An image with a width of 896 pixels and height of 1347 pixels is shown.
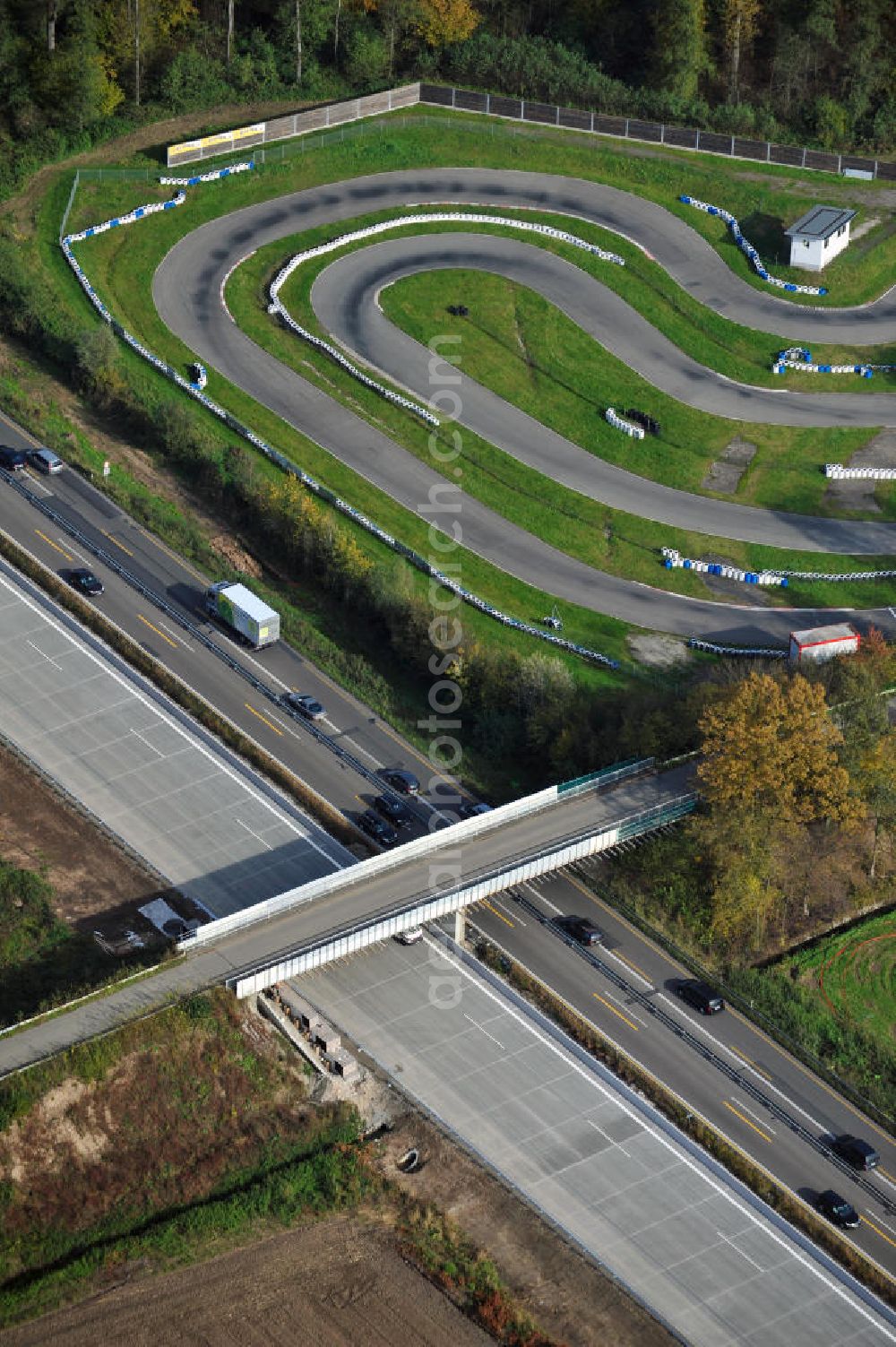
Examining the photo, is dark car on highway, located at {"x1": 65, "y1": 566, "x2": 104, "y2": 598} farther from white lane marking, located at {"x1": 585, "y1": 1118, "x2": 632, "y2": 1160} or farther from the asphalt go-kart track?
white lane marking, located at {"x1": 585, "y1": 1118, "x2": 632, "y2": 1160}

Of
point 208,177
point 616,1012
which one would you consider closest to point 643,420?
point 208,177

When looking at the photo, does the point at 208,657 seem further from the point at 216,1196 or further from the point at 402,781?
the point at 216,1196

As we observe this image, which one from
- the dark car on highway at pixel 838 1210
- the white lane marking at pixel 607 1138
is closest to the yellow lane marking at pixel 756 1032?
the dark car on highway at pixel 838 1210

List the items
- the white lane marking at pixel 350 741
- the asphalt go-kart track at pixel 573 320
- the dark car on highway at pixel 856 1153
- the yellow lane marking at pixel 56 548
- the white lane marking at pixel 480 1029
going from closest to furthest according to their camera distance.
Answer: the dark car on highway at pixel 856 1153 < the white lane marking at pixel 480 1029 < the white lane marking at pixel 350 741 < the yellow lane marking at pixel 56 548 < the asphalt go-kart track at pixel 573 320

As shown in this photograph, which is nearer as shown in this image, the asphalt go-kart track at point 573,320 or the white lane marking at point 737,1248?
the white lane marking at point 737,1248

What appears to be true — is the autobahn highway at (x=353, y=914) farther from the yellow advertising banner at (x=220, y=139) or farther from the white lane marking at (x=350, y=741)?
the yellow advertising banner at (x=220, y=139)

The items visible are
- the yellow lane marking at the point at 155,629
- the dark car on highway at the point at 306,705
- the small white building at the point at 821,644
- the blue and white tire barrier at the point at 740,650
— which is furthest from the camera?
the blue and white tire barrier at the point at 740,650
